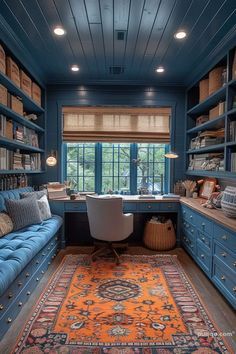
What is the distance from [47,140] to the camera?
4.20 m

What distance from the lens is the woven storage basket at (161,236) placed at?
3715 mm

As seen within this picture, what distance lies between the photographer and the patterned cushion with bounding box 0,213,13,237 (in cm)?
256

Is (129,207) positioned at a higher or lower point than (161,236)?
higher

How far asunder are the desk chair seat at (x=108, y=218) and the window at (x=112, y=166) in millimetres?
1245

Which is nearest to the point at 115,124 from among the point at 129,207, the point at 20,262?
the point at 129,207

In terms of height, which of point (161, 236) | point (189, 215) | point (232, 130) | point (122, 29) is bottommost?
point (161, 236)

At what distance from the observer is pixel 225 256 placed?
2.24 metres

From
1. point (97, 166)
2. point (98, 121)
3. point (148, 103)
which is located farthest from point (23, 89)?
point (148, 103)

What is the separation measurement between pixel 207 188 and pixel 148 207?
0.95m

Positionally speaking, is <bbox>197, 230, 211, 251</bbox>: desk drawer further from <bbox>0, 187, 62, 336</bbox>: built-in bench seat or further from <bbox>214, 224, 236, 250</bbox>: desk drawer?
<bbox>0, 187, 62, 336</bbox>: built-in bench seat

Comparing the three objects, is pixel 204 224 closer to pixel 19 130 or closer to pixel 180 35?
pixel 180 35

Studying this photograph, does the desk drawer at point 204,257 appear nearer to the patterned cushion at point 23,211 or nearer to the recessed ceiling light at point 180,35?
the patterned cushion at point 23,211

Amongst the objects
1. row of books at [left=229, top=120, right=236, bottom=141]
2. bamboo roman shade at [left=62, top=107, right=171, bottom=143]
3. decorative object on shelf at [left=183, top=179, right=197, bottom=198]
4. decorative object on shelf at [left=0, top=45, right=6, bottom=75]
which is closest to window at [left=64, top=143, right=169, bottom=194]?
bamboo roman shade at [left=62, top=107, right=171, bottom=143]

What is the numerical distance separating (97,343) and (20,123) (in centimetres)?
289
